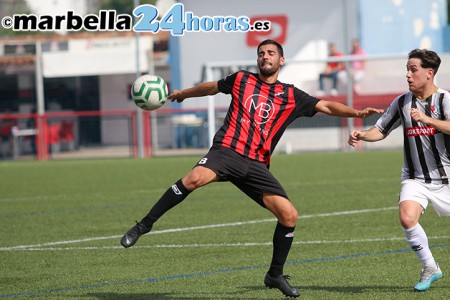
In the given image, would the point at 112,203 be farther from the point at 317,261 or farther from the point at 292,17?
the point at 292,17

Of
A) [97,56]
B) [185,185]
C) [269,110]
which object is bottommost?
[185,185]

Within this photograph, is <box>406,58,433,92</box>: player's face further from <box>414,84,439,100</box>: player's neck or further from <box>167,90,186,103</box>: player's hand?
<box>167,90,186,103</box>: player's hand

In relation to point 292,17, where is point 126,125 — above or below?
below

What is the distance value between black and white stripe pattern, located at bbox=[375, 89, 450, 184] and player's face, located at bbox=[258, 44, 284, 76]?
1.05m

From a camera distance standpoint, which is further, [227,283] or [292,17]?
[292,17]

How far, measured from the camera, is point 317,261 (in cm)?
915

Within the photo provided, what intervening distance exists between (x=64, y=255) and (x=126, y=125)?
22.5m

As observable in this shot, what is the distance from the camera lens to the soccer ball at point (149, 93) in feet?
28.6

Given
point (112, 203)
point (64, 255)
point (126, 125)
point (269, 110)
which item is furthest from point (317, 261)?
point (126, 125)

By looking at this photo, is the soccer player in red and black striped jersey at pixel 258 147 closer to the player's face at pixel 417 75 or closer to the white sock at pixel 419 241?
the player's face at pixel 417 75

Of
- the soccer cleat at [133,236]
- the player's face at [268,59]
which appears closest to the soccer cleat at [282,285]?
the soccer cleat at [133,236]

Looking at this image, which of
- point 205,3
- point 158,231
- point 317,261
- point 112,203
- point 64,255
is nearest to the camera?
point 317,261

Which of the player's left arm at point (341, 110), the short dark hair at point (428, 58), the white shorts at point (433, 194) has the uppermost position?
the short dark hair at point (428, 58)

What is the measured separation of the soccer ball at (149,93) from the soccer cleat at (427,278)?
2.73 metres
